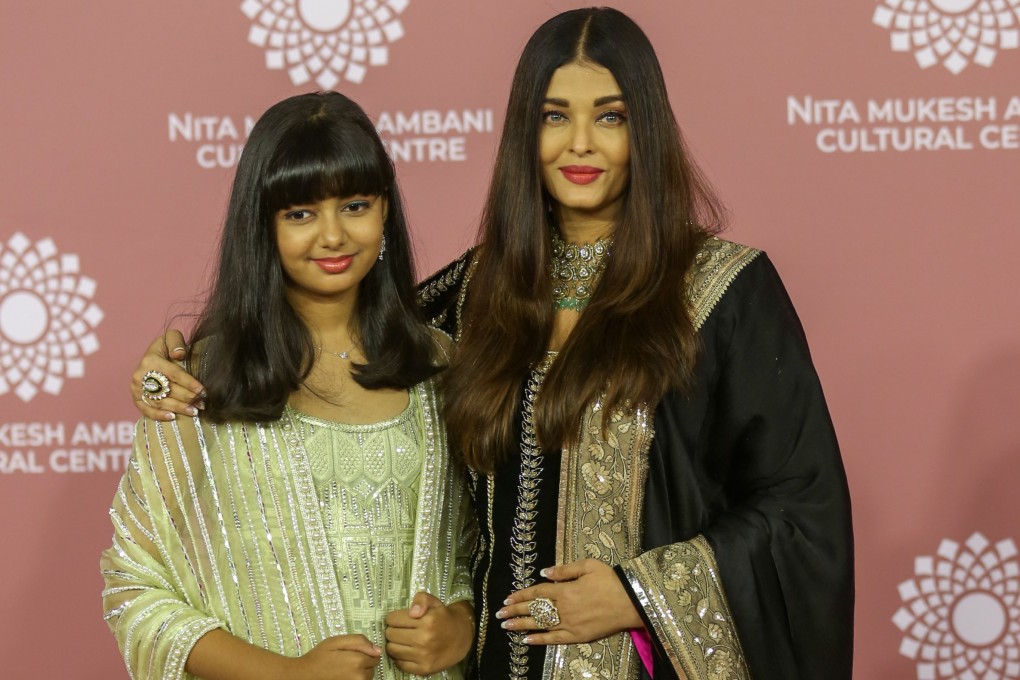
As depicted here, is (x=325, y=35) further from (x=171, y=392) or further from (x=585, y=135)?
(x=171, y=392)

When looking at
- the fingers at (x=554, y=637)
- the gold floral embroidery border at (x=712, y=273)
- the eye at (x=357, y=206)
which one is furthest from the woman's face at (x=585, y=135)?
the fingers at (x=554, y=637)

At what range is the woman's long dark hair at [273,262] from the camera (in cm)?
190

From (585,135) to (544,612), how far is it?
732 mm

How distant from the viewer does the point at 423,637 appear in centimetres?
189

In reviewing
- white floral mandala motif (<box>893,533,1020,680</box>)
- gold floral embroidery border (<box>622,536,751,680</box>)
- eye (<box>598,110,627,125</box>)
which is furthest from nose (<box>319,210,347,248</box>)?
white floral mandala motif (<box>893,533,1020,680</box>)

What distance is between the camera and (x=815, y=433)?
1.92m

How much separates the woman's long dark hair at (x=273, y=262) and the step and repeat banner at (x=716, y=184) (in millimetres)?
935

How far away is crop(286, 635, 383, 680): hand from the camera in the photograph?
5.90 feet

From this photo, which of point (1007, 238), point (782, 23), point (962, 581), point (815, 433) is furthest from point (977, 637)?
point (782, 23)

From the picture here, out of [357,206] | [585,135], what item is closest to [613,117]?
[585,135]

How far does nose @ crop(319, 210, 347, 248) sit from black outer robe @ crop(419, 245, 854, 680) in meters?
0.55

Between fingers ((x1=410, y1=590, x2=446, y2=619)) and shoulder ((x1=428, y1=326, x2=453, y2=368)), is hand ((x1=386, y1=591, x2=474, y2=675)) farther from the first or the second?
shoulder ((x1=428, y1=326, x2=453, y2=368))

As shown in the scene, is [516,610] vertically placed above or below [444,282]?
below

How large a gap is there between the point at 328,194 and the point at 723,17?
4.17 feet
